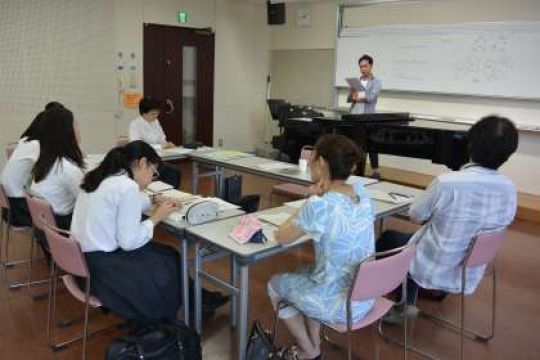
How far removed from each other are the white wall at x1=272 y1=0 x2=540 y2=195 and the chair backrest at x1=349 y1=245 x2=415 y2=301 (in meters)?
4.49

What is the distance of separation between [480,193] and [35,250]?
329 cm

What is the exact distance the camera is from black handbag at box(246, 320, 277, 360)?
209 centimetres

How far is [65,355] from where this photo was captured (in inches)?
97.6

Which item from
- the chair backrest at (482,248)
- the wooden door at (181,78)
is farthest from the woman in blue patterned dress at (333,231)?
the wooden door at (181,78)

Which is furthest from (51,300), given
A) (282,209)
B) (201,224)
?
(282,209)

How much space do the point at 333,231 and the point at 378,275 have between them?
0.25m

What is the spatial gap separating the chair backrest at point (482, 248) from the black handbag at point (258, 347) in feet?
3.38

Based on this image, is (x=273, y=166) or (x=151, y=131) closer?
(x=273, y=166)

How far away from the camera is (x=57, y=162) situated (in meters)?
2.87

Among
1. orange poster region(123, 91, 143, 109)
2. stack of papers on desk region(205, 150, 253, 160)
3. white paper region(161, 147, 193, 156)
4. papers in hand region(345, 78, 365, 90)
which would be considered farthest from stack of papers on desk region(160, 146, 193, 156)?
orange poster region(123, 91, 143, 109)

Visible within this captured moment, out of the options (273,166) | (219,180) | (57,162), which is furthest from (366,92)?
(57,162)

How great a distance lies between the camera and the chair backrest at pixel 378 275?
1860 mm

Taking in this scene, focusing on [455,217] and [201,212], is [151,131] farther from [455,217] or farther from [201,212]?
[455,217]

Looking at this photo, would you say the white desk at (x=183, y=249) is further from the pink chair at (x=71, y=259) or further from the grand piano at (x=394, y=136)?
the grand piano at (x=394, y=136)
